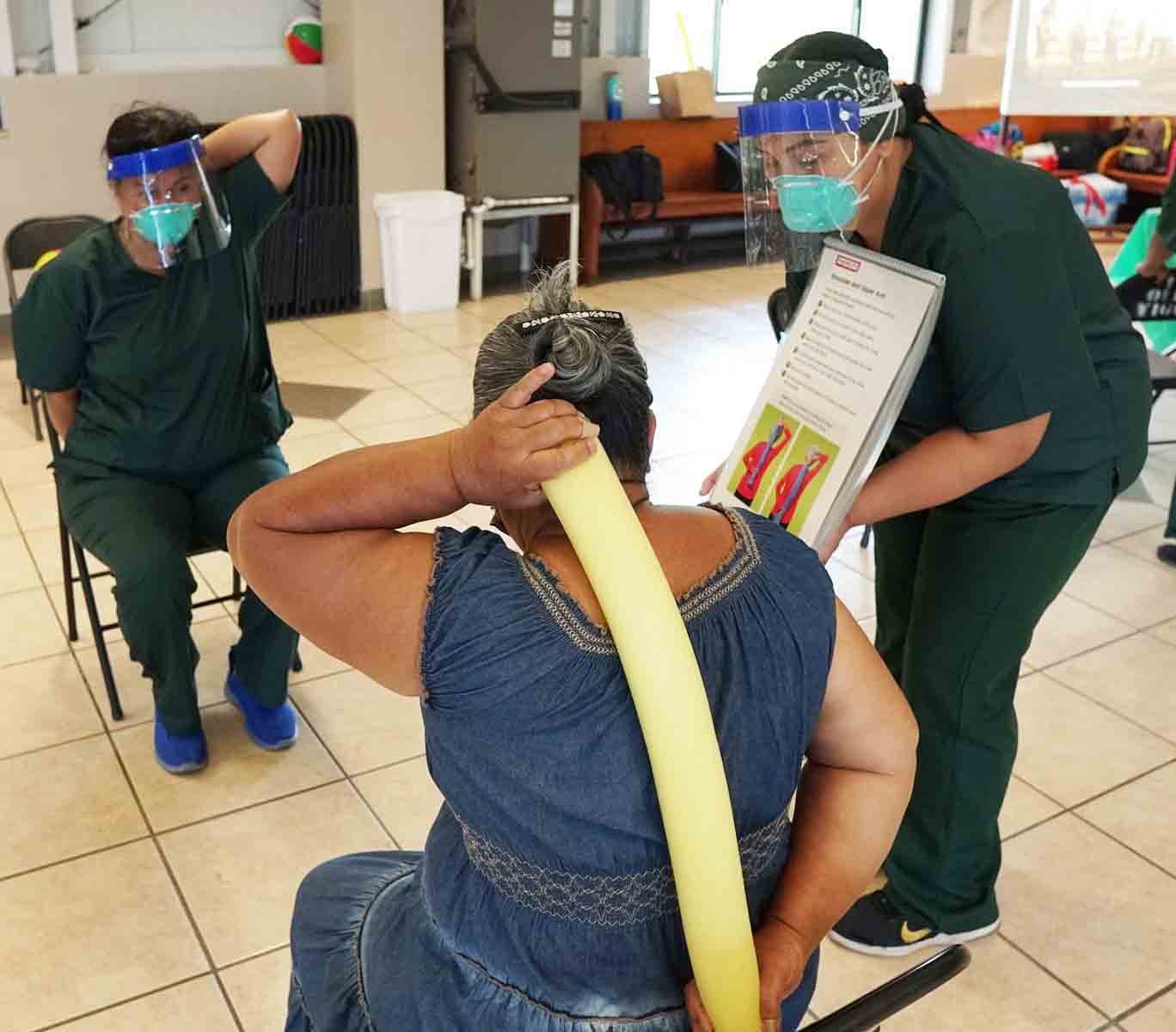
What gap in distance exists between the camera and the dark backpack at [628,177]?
7.28m

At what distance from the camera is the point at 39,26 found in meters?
5.88

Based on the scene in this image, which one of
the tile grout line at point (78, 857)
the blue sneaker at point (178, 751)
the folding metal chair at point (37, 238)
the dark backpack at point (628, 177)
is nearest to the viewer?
the tile grout line at point (78, 857)

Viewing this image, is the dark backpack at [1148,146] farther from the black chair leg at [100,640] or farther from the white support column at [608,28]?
the black chair leg at [100,640]

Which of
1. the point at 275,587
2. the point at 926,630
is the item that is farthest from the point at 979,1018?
the point at 275,587

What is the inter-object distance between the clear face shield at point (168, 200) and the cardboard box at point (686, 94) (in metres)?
5.65

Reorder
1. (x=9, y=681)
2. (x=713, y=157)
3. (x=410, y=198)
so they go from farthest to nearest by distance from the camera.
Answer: (x=713, y=157)
(x=410, y=198)
(x=9, y=681)

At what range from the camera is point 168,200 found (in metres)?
2.57

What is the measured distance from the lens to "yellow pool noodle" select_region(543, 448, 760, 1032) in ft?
3.45

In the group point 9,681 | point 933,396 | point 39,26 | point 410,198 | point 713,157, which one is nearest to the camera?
point 933,396

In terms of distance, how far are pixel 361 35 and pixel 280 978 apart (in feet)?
16.9

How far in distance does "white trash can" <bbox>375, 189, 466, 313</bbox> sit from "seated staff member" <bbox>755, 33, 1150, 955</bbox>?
15.4 ft

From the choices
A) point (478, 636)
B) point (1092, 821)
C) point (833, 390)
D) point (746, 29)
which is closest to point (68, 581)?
point (833, 390)

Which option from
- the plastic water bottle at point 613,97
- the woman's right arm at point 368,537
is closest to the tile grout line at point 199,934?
the woman's right arm at point 368,537

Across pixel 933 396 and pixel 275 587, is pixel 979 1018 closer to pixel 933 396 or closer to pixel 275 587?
pixel 933 396
